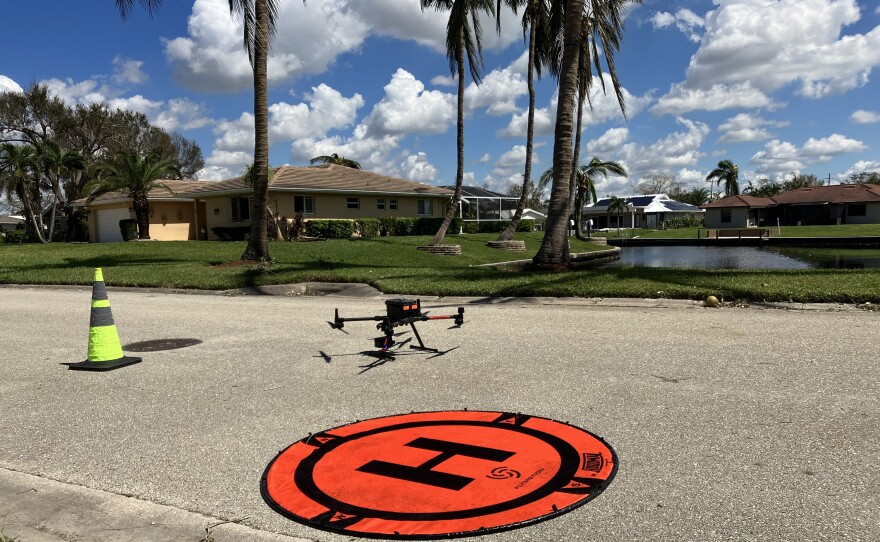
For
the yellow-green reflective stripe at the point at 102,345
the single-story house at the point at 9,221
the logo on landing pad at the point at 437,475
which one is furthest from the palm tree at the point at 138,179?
the single-story house at the point at 9,221

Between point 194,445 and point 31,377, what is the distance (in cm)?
326

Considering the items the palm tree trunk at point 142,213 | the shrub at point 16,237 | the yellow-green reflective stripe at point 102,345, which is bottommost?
the yellow-green reflective stripe at point 102,345

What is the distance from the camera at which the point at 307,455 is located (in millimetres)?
4168

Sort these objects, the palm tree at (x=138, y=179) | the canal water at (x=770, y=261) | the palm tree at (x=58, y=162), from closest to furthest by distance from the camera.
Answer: the canal water at (x=770, y=261) → the palm tree at (x=138, y=179) → the palm tree at (x=58, y=162)

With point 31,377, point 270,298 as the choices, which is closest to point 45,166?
point 270,298

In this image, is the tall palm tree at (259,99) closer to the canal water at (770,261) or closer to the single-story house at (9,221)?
the canal water at (770,261)

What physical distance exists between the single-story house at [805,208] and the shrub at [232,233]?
160ft

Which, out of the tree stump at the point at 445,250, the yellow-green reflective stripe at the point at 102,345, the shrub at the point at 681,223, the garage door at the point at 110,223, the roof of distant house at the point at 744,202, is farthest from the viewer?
the shrub at the point at 681,223

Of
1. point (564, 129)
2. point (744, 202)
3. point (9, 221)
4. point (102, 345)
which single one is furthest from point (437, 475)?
point (9, 221)

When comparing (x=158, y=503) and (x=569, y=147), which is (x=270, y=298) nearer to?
(x=569, y=147)

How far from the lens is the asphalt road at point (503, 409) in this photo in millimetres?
3275

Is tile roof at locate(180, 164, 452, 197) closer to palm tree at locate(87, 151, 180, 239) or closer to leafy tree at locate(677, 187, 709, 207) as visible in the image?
palm tree at locate(87, 151, 180, 239)

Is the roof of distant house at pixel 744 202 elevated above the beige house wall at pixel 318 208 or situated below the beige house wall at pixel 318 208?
above

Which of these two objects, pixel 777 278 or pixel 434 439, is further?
pixel 777 278
